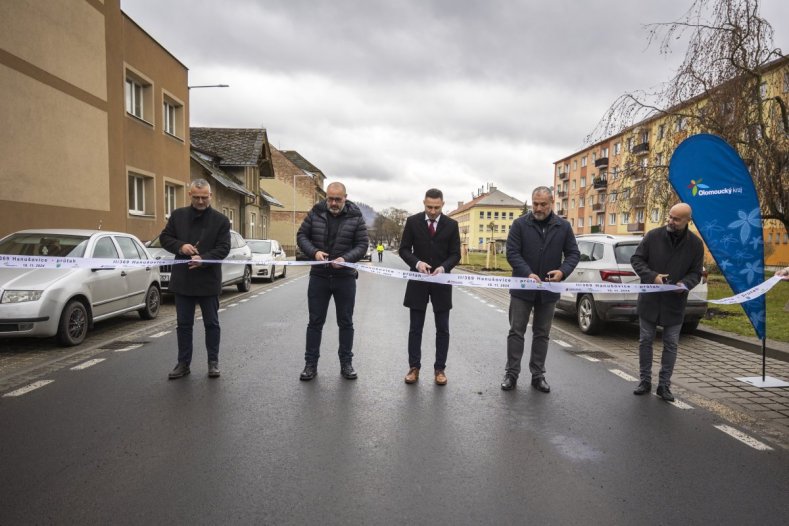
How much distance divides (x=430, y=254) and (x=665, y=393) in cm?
259

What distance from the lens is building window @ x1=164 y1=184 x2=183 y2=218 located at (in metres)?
19.7

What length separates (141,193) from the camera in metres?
18.0

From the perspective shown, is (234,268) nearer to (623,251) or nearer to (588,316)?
(588,316)

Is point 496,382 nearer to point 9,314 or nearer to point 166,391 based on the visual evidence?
point 166,391

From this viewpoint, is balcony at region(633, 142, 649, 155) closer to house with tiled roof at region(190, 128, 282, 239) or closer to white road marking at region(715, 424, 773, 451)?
white road marking at region(715, 424, 773, 451)

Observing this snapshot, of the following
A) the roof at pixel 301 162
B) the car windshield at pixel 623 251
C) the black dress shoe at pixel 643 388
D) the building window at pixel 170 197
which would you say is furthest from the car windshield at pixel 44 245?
the roof at pixel 301 162

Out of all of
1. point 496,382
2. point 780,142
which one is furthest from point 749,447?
point 780,142

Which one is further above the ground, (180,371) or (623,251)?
(623,251)

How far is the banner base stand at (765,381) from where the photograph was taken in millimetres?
5539

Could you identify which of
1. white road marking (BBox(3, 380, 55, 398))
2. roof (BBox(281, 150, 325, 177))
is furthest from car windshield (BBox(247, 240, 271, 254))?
roof (BBox(281, 150, 325, 177))

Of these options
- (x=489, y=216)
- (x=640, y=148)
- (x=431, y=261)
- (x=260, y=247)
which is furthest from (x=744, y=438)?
(x=489, y=216)

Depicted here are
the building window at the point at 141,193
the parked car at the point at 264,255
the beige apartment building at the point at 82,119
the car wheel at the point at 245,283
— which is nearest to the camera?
the beige apartment building at the point at 82,119

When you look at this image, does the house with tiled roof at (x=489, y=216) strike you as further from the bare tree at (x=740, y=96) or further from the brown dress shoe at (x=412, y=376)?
the brown dress shoe at (x=412, y=376)

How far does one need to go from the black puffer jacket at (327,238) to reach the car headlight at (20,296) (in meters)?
3.57
